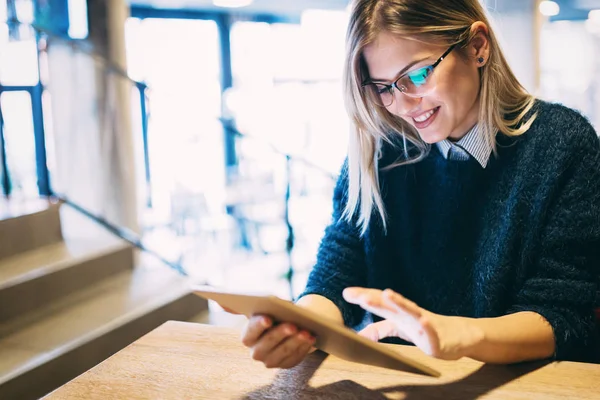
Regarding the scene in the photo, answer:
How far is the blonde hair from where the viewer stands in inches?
46.8

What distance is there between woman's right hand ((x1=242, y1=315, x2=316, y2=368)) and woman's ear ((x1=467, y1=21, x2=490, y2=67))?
0.68m

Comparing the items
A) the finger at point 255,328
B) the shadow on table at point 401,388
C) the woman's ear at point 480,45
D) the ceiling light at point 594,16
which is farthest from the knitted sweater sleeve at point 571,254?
the ceiling light at point 594,16

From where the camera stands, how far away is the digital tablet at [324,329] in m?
0.83

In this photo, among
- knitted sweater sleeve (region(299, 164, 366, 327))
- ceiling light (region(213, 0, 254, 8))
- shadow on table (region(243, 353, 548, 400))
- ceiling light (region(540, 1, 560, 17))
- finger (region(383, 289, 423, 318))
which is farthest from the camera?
ceiling light (region(213, 0, 254, 8))

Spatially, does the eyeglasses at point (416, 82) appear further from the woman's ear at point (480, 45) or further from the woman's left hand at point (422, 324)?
the woman's left hand at point (422, 324)

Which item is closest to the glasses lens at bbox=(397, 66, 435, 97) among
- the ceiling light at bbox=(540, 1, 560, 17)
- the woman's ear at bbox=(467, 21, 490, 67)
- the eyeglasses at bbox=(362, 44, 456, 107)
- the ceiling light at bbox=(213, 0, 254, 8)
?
the eyeglasses at bbox=(362, 44, 456, 107)

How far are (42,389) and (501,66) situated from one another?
216 centimetres

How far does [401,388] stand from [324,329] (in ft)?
0.61

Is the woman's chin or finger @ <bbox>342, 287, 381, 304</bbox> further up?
the woman's chin

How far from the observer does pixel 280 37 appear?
9.59 metres

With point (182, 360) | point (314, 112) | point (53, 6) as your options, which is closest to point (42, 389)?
point (182, 360)

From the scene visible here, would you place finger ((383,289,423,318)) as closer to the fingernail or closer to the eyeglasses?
the fingernail

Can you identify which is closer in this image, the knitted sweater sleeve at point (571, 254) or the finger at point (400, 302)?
the finger at point (400, 302)

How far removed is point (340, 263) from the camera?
4.60 ft
